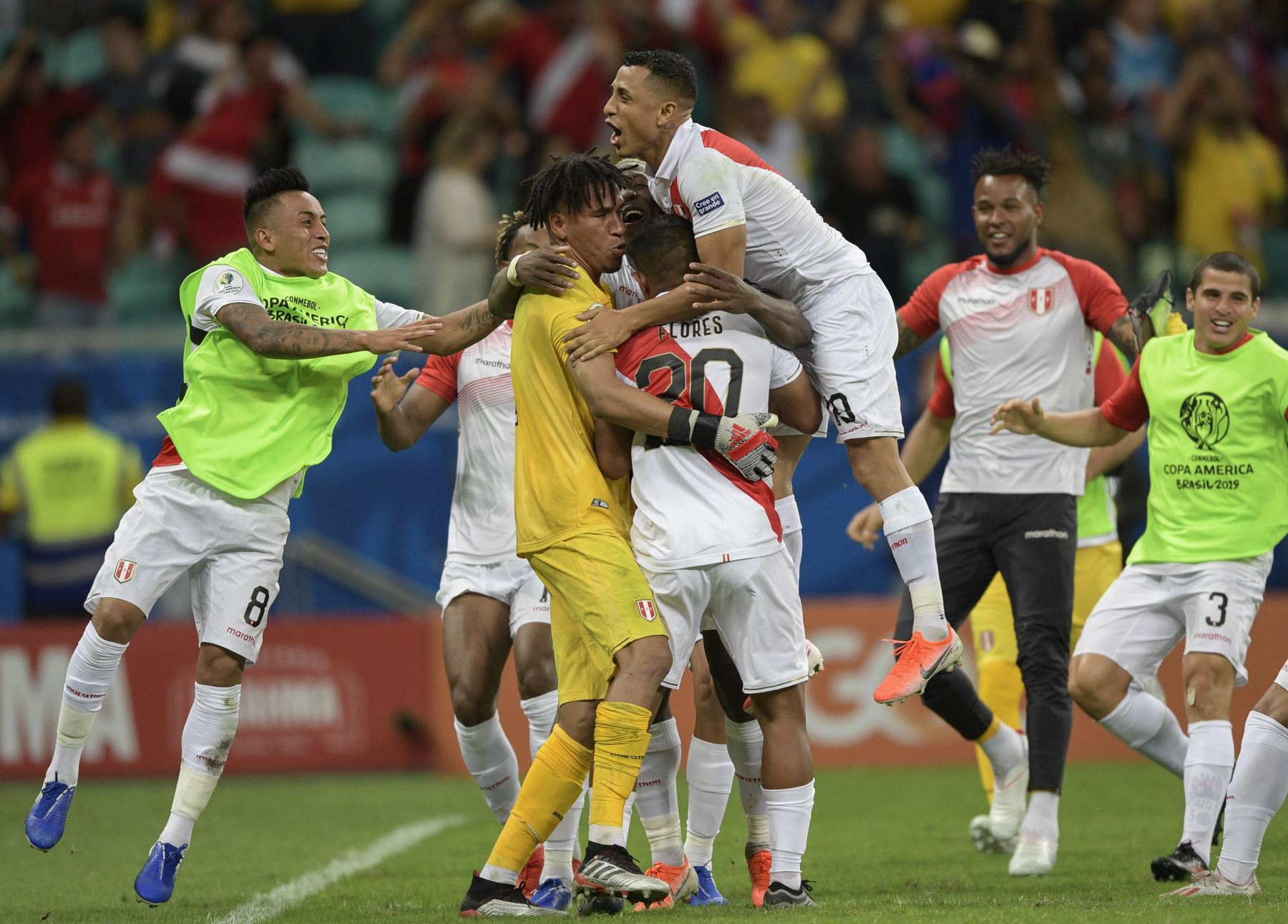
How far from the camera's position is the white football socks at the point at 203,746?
261 inches

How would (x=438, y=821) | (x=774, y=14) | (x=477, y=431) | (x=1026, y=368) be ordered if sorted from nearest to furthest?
(x=477, y=431)
(x=1026, y=368)
(x=438, y=821)
(x=774, y=14)

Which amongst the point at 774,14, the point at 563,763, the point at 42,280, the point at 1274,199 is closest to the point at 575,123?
the point at 774,14

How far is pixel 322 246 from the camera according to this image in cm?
715

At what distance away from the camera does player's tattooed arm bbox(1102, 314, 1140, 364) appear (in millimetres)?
7727

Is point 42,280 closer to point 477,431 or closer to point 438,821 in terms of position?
point 438,821

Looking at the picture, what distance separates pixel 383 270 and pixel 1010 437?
858 centimetres

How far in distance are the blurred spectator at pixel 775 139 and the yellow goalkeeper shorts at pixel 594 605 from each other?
9.32 metres

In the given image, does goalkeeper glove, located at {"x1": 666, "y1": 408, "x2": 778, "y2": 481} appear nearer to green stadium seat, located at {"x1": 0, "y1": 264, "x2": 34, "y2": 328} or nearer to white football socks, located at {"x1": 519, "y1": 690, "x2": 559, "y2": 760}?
white football socks, located at {"x1": 519, "y1": 690, "x2": 559, "y2": 760}

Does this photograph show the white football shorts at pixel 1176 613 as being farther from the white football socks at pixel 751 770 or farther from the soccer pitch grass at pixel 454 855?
the white football socks at pixel 751 770

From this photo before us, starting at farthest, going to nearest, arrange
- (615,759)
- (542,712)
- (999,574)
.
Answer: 1. (999,574)
2. (542,712)
3. (615,759)

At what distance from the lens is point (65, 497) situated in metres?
12.5

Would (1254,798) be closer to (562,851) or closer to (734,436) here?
(734,436)

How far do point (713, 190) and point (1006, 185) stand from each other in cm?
230

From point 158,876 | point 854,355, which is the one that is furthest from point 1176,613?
point 158,876
